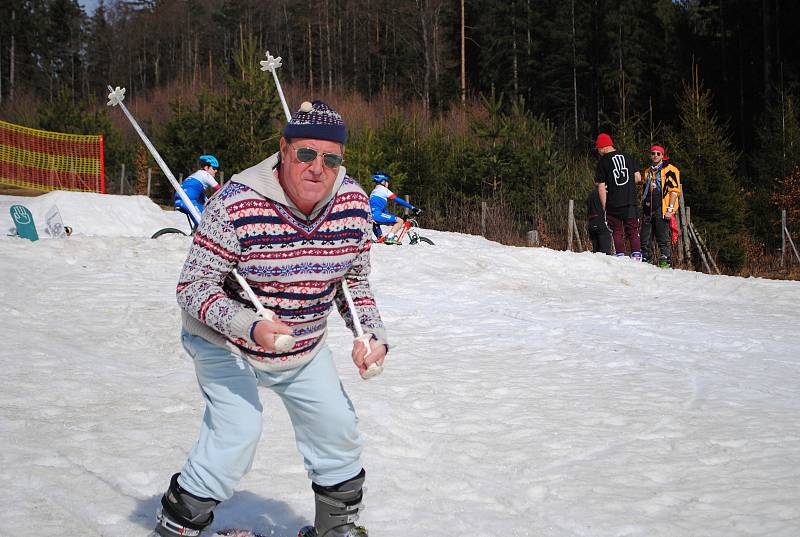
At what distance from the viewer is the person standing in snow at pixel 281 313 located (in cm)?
289

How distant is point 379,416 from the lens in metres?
5.53

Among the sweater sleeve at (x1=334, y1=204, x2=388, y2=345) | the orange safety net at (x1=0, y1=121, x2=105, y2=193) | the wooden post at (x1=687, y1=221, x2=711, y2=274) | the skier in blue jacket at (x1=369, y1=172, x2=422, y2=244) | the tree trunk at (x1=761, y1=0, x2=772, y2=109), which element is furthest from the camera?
the tree trunk at (x1=761, y1=0, x2=772, y2=109)

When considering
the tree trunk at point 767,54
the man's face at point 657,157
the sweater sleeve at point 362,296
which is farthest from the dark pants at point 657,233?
the tree trunk at point 767,54

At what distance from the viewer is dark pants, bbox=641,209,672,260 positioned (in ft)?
44.4

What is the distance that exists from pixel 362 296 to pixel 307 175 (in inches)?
22.6

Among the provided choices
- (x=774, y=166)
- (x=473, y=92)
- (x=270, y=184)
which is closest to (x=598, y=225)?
(x=270, y=184)

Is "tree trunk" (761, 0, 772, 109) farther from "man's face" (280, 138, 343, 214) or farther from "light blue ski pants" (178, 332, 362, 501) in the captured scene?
"light blue ski pants" (178, 332, 362, 501)

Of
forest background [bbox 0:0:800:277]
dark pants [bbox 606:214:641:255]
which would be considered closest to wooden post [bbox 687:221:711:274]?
forest background [bbox 0:0:800:277]

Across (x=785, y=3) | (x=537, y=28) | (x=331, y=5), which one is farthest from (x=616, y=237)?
(x=331, y=5)

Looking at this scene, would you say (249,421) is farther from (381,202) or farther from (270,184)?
(381,202)

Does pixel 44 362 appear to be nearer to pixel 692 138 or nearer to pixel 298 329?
pixel 298 329

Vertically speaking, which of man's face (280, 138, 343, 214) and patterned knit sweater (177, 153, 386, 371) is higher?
man's face (280, 138, 343, 214)

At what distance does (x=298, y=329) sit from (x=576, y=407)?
336 centimetres

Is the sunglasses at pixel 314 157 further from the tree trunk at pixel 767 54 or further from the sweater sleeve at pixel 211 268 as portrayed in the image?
the tree trunk at pixel 767 54
